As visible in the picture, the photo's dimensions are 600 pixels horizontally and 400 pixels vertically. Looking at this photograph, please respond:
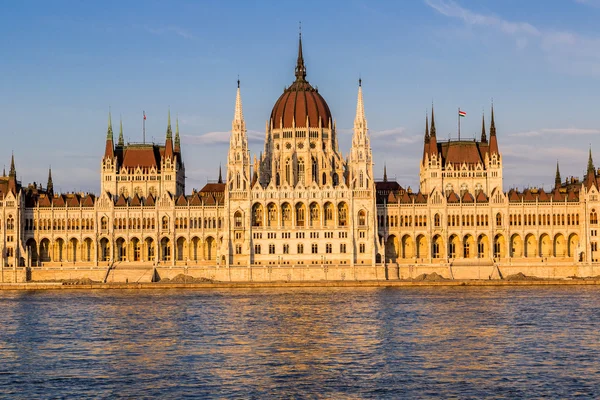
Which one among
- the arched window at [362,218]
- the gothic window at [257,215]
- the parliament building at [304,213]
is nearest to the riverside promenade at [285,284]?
the parliament building at [304,213]

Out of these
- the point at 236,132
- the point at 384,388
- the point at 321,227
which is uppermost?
the point at 236,132

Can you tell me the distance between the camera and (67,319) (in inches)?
3497

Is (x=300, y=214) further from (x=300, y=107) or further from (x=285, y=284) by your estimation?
(x=300, y=107)

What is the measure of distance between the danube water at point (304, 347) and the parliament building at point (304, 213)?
31021 millimetres

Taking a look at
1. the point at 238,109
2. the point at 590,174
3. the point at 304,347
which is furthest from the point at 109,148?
the point at 304,347

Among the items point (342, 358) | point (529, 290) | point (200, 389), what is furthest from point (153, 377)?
point (529, 290)

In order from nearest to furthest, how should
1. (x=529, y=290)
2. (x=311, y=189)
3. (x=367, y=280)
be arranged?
(x=529, y=290), (x=367, y=280), (x=311, y=189)

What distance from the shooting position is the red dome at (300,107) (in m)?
151

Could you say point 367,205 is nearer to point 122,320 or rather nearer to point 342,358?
point 122,320

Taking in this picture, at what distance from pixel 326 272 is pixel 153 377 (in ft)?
262

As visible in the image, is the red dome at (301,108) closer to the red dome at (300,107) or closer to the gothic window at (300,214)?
the red dome at (300,107)

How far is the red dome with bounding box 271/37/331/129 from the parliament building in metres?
0.19

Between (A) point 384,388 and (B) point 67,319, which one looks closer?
(A) point 384,388

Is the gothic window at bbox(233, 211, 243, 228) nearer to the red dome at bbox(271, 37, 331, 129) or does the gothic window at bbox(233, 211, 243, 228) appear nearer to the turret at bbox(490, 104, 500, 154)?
the red dome at bbox(271, 37, 331, 129)
